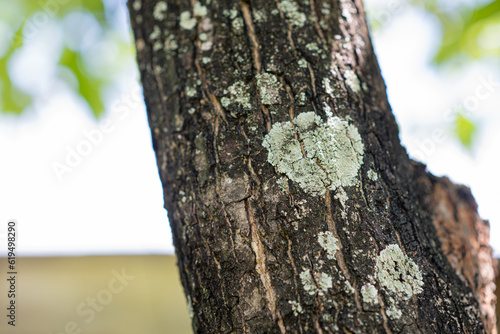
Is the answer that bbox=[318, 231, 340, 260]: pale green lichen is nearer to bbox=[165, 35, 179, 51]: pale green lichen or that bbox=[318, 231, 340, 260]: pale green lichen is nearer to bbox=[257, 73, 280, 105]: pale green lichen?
bbox=[257, 73, 280, 105]: pale green lichen

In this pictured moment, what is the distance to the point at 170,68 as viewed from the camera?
82cm

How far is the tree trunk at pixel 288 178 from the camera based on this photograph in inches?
24.2

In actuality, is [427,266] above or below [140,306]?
below

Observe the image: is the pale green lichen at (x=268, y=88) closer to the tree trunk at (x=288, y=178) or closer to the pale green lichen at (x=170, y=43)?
the tree trunk at (x=288, y=178)

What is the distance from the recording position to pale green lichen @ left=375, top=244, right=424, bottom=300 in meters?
0.61

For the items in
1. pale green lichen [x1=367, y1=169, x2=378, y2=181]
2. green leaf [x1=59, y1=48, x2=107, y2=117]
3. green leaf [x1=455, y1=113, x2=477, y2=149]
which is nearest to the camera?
pale green lichen [x1=367, y1=169, x2=378, y2=181]

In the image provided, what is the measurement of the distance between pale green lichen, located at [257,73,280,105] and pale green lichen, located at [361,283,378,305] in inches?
14.3

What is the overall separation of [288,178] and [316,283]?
0.60 feet

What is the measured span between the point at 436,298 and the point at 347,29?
1.85ft

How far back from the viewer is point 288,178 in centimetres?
67

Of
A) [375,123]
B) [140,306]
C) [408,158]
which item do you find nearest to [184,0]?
[375,123]

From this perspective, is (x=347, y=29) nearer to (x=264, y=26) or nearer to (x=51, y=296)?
(x=264, y=26)

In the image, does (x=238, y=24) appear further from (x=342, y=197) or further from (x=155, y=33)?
(x=342, y=197)

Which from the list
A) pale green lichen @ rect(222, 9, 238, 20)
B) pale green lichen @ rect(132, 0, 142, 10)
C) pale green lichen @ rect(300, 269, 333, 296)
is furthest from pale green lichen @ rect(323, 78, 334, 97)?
pale green lichen @ rect(132, 0, 142, 10)
